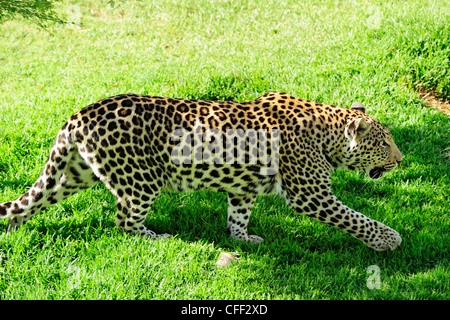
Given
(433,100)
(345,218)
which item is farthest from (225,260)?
(433,100)

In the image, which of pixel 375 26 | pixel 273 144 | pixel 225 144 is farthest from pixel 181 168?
pixel 375 26

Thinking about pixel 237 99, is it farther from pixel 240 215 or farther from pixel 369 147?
pixel 369 147

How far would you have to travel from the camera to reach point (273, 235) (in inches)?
227

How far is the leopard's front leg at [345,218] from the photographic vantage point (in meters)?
5.23

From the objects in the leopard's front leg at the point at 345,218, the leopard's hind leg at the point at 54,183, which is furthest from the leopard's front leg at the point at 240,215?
the leopard's hind leg at the point at 54,183

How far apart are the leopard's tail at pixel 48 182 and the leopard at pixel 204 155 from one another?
0.03ft

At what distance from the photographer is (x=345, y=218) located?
5.22 meters

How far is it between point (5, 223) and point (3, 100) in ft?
15.5

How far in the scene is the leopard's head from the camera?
5.36 meters

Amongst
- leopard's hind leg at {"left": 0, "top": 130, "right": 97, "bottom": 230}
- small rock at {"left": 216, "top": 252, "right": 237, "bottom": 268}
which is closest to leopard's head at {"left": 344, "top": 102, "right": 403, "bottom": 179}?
small rock at {"left": 216, "top": 252, "right": 237, "bottom": 268}

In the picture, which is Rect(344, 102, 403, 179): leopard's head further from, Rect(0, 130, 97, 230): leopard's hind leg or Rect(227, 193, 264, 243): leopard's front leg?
Rect(0, 130, 97, 230): leopard's hind leg

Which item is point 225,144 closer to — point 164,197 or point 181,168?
point 181,168

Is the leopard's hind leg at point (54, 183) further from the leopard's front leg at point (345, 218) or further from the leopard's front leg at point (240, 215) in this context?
the leopard's front leg at point (345, 218)

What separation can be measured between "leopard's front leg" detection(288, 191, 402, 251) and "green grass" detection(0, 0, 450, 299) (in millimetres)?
180
